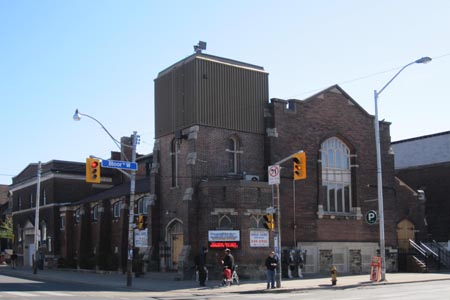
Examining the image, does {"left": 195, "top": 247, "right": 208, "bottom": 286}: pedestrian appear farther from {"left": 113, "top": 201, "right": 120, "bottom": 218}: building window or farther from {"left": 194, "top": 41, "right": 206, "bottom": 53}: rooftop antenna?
{"left": 113, "top": 201, "right": 120, "bottom": 218}: building window

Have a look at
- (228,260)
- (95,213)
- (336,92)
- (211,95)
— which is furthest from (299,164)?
(95,213)

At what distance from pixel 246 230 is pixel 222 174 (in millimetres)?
3898

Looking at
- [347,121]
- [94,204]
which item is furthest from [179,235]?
[94,204]

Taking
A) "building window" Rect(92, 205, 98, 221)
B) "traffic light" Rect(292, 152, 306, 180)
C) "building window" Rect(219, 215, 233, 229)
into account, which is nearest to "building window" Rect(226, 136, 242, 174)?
"building window" Rect(219, 215, 233, 229)

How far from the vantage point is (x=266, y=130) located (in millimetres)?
37219

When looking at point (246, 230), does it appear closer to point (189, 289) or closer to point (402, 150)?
point (189, 289)

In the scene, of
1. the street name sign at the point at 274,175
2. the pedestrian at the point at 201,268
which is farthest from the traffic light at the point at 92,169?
the street name sign at the point at 274,175

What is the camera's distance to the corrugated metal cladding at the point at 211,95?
115 ft

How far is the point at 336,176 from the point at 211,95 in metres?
10.9

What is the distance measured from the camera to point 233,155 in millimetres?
36062

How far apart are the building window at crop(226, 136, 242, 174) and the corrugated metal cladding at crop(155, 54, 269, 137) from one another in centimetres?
87

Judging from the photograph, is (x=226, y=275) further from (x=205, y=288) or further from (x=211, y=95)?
(x=211, y=95)

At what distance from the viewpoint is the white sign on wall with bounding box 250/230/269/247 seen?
3316cm

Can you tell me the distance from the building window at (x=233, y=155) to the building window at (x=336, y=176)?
269 inches
